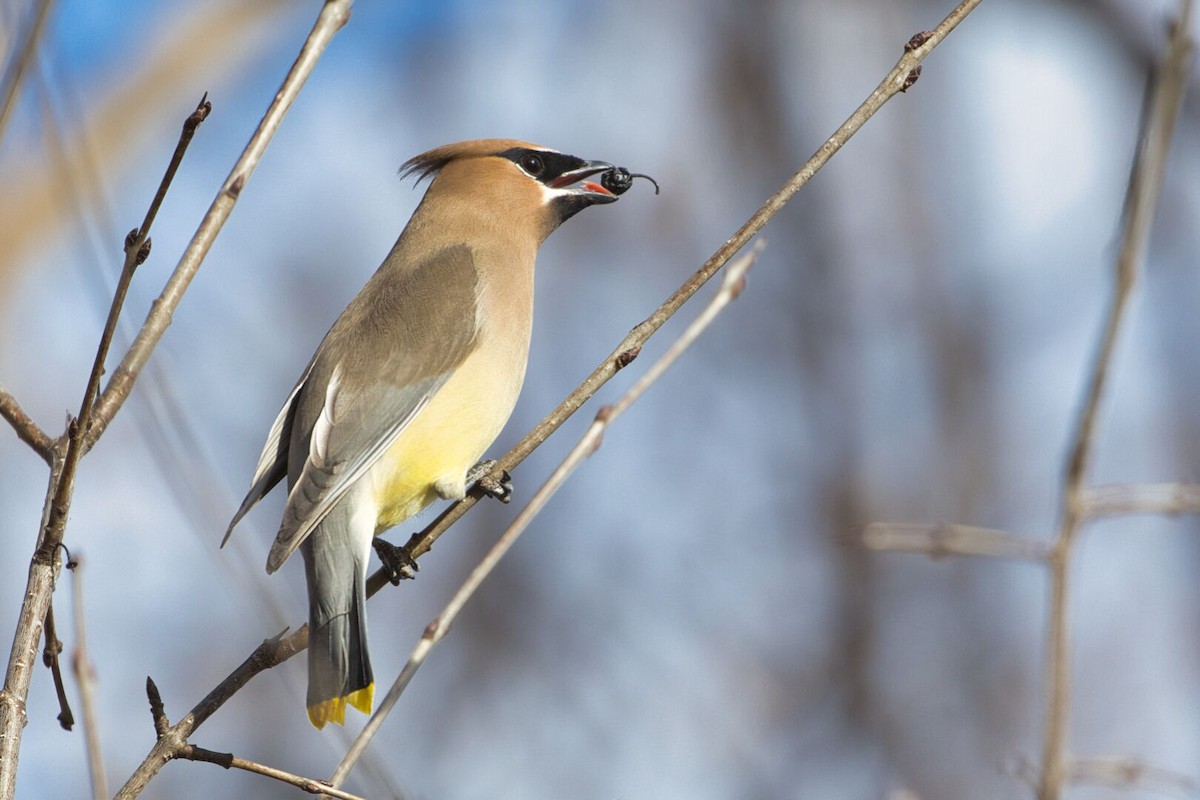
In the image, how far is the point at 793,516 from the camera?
361 inches

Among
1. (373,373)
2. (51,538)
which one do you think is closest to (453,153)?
(373,373)

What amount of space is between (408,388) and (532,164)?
3.86 ft

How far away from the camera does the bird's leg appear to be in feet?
12.1

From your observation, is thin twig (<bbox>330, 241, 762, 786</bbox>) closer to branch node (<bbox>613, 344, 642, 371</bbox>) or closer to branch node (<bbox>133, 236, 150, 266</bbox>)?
branch node (<bbox>613, 344, 642, 371</bbox>)

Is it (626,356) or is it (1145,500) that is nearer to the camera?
(1145,500)

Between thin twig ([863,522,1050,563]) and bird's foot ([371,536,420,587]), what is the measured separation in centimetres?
165

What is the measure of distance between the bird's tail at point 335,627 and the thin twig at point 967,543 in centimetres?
146

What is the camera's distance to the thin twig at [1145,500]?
1.99m

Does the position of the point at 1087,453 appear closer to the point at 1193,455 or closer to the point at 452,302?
the point at 452,302

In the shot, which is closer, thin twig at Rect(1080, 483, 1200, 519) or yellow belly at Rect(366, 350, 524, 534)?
thin twig at Rect(1080, 483, 1200, 519)

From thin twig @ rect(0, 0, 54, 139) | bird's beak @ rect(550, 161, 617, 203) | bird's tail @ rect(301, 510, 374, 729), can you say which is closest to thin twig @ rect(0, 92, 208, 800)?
thin twig @ rect(0, 0, 54, 139)

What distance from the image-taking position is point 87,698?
233 cm

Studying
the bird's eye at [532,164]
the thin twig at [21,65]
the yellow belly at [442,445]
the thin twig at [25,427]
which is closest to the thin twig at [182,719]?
the thin twig at [25,427]

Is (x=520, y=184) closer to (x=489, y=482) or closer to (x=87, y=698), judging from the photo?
(x=489, y=482)
